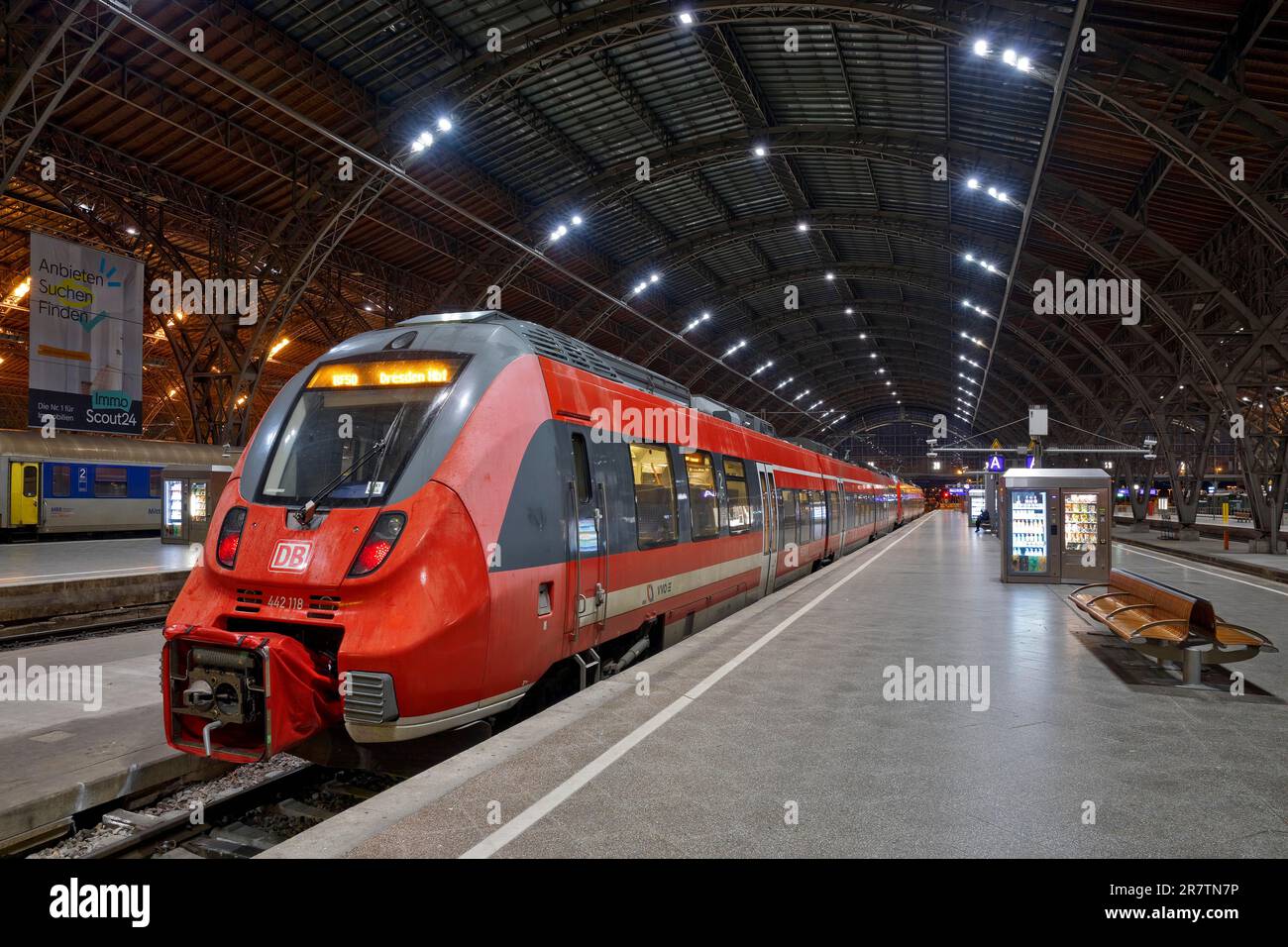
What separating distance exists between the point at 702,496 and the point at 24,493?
2302 centimetres

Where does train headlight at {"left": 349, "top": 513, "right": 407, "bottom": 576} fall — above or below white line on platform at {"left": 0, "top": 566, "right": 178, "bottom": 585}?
above

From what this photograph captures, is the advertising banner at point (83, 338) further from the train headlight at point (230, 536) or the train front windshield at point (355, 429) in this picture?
the train headlight at point (230, 536)

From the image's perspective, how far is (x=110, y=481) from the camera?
25500 mm

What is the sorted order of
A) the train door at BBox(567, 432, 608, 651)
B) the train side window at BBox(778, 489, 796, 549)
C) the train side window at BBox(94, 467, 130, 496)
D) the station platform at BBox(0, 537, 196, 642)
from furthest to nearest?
the train side window at BBox(94, 467, 130, 496)
the train side window at BBox(778, 489, 796, 549)
the station platform at BBox(0, 537, 196, 642)
the train door at BBox(567, 432, 608, 651)

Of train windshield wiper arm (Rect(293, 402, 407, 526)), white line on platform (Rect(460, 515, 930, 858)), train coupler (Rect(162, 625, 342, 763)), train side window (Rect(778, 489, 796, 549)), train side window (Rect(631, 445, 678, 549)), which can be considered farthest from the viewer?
train side window (Rect(778, 489, 796, 549))

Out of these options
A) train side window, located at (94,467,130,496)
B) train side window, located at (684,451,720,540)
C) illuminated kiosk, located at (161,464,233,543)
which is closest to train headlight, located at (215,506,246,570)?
train side window, located at (684,451,720,540)

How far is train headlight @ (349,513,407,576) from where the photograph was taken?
491 cm

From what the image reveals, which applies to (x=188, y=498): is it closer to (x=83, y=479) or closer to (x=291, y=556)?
(x=83, y=479)

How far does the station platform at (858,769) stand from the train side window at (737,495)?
2.97m

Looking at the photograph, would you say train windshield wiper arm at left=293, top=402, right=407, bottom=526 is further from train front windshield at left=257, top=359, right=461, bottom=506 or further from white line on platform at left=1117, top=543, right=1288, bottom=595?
white line on platform at left=1117, top=543, right=1288, bottom=595

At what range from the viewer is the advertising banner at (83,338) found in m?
18.5

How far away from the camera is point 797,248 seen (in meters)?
36.8

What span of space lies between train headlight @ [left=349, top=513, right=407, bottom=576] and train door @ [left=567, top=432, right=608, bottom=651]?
1711 millimetres
